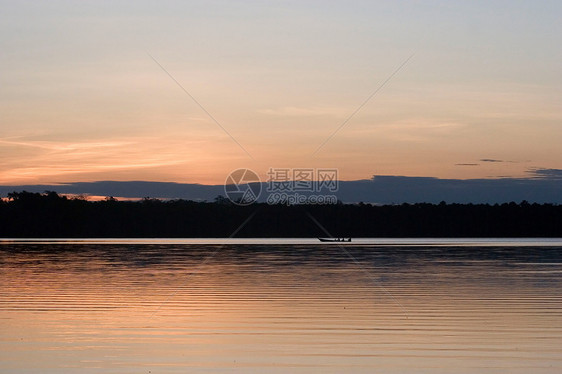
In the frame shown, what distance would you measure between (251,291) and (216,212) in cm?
14019

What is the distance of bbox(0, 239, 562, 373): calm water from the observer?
45.5 ft

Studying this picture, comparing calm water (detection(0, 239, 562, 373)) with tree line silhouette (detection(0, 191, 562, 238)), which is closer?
calm water (detection(0, 239, 562, 373))

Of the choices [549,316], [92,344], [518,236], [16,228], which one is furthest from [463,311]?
[518,236]

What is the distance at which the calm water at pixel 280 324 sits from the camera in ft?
45.5

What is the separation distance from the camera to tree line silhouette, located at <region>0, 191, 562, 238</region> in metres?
152

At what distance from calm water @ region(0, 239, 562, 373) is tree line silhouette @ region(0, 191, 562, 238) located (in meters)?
123

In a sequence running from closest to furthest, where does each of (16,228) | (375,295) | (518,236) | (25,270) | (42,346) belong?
1. (42,346)
2. (375,295)
3. (25,270)
4. (16,228)
5. (518,236)

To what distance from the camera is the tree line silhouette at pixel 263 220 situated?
15200 centimetres

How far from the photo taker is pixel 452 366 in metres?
13.5

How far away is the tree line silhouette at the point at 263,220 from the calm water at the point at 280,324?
123 m

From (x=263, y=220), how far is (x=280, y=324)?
146 m

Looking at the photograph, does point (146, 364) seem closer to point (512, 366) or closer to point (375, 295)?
point (512, 366)

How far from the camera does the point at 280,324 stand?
18.3 metres

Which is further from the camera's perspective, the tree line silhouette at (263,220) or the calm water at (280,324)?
the tree line silhouette at (263,220)
